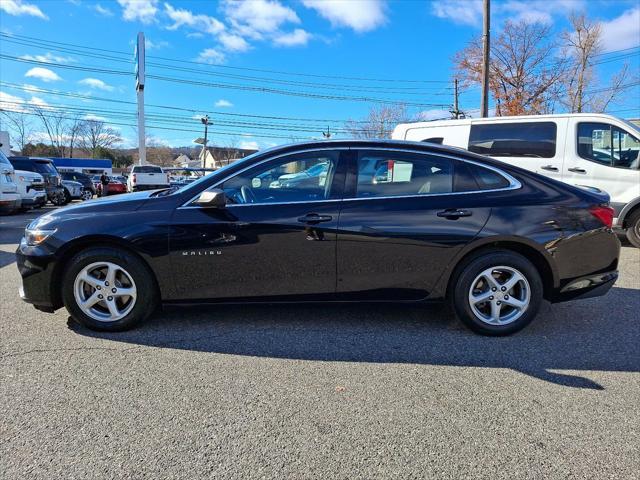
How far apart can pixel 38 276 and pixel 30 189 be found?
10801 mm

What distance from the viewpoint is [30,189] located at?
12.8 m

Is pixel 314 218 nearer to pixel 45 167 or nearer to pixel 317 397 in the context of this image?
pixel 317 397

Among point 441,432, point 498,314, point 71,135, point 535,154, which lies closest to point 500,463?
point 441,432

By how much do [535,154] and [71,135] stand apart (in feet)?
308

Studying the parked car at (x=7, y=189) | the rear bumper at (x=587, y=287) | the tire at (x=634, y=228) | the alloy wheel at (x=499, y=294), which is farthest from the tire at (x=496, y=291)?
the parked car at (x=7, y=189)

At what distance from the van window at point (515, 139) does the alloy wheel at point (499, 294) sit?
4970mm

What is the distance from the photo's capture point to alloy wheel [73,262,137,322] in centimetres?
377

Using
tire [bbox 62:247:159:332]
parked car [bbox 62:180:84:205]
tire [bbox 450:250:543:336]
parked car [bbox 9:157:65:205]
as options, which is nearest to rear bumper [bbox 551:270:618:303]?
tire [bbox 450:250:543:336]

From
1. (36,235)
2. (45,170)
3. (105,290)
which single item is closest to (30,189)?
(45,170)

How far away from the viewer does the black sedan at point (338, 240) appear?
3691 mm

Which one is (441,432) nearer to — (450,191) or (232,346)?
(232,346)

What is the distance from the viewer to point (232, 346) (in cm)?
362

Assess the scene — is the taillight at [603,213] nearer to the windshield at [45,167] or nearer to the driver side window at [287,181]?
the driver side window at [287,181]

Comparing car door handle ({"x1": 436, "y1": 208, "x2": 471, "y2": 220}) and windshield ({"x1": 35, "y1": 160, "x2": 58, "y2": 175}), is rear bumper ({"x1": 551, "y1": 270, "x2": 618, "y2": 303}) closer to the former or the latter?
car door handle ({"x1": 436, "y1": 208, "x2": 471, "y2": 220})
